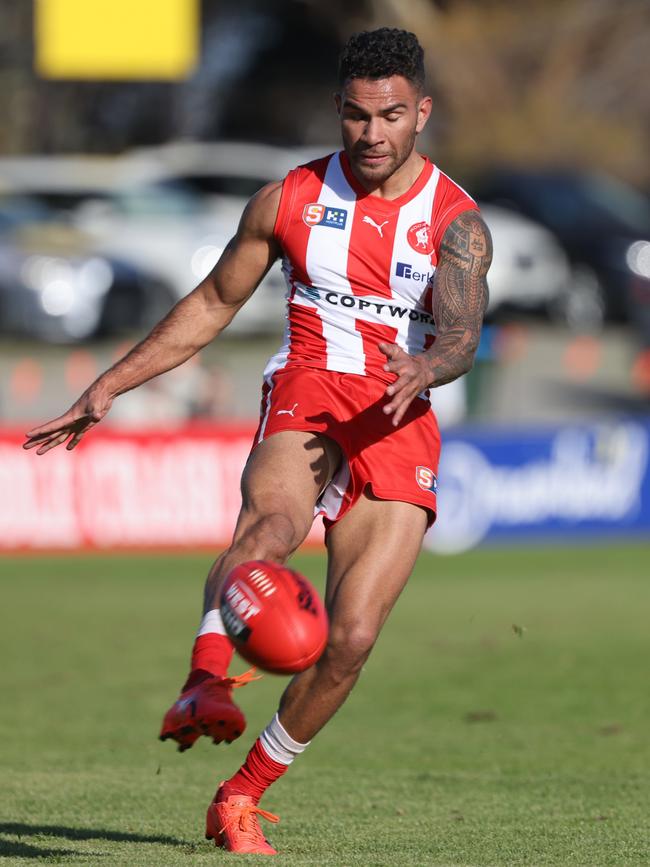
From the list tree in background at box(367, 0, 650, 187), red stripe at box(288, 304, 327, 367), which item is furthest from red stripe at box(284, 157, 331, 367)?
tree in background at box(367, 0, 650, 187)

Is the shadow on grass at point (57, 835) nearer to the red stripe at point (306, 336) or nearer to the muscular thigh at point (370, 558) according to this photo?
the muscular thigh at point (370, 558)

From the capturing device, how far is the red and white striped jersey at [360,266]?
6.05 meters

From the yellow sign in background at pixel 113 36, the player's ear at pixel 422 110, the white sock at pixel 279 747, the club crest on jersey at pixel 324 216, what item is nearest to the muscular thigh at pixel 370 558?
the white sock at pixel 279 747

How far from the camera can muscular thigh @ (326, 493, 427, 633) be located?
228 inches

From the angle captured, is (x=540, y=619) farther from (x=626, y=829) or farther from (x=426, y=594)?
(x=626, y=829)

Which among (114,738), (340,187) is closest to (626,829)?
(340,187)

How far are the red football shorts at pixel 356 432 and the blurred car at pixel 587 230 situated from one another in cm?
1899

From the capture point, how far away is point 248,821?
591cm

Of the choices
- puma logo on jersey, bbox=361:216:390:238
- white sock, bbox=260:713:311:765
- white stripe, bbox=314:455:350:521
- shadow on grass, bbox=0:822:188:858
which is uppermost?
puma logo on jersey, bbox=361:216:390:238

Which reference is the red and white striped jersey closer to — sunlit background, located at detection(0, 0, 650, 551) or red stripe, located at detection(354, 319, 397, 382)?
red stripe, located at detection(354, 319, 397, 382)

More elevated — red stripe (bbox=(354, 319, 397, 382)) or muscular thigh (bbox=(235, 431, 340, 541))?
red stripe (bbox=(354, 319, 397, 382))

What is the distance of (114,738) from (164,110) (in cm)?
2800

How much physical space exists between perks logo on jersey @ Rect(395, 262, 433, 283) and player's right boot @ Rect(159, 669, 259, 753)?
1678mm

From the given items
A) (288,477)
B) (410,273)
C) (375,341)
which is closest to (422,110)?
(410,273)
